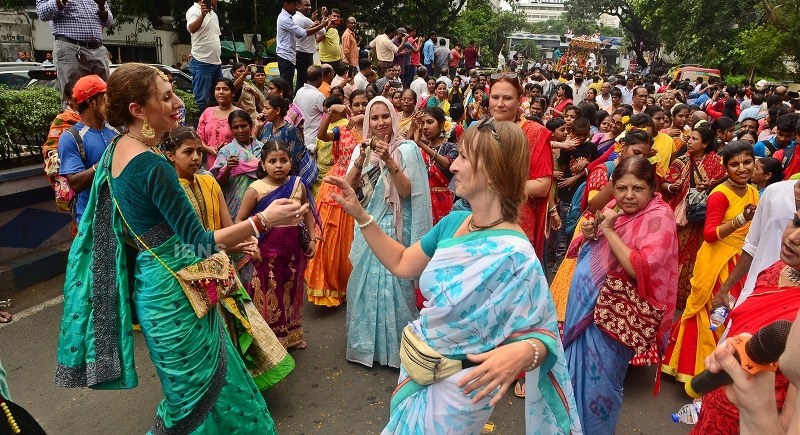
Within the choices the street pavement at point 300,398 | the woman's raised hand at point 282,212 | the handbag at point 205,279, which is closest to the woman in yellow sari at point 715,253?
the street pavement at point 300,398

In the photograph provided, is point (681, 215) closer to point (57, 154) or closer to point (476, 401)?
point (476, 401)

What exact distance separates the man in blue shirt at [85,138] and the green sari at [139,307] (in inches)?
70.6

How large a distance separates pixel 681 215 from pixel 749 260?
5.46ft

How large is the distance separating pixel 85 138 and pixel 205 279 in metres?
2.26

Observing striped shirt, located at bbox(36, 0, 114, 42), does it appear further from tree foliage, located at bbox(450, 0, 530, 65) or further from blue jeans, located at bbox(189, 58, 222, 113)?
tree foliage, located at bbox(450, 0, 530, 65)

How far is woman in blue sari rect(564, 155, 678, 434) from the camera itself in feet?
9.25

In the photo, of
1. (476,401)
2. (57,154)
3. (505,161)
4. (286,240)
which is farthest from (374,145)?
(57,154)

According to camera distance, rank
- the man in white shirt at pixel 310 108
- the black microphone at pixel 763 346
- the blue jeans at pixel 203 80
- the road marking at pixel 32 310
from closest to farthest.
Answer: the black microphone at pixel 763 346
the road marking at pixel 32 310
the man in white shirt at pixel 310 108
the blue jeans at pixel 203 80

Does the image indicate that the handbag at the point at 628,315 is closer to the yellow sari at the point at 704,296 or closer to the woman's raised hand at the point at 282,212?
the yellow sari at the point at 704,296

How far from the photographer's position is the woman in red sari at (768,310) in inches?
71.4

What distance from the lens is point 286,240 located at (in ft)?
12.8

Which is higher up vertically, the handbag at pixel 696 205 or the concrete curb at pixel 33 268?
the handbag at pixel 696 205

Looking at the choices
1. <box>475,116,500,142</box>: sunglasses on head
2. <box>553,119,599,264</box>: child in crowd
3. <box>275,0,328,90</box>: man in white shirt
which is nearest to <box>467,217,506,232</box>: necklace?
<box>475,116,500,142</box>: sunglasses on head

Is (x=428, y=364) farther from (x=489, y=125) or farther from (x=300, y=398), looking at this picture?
(x=300, y=398)
